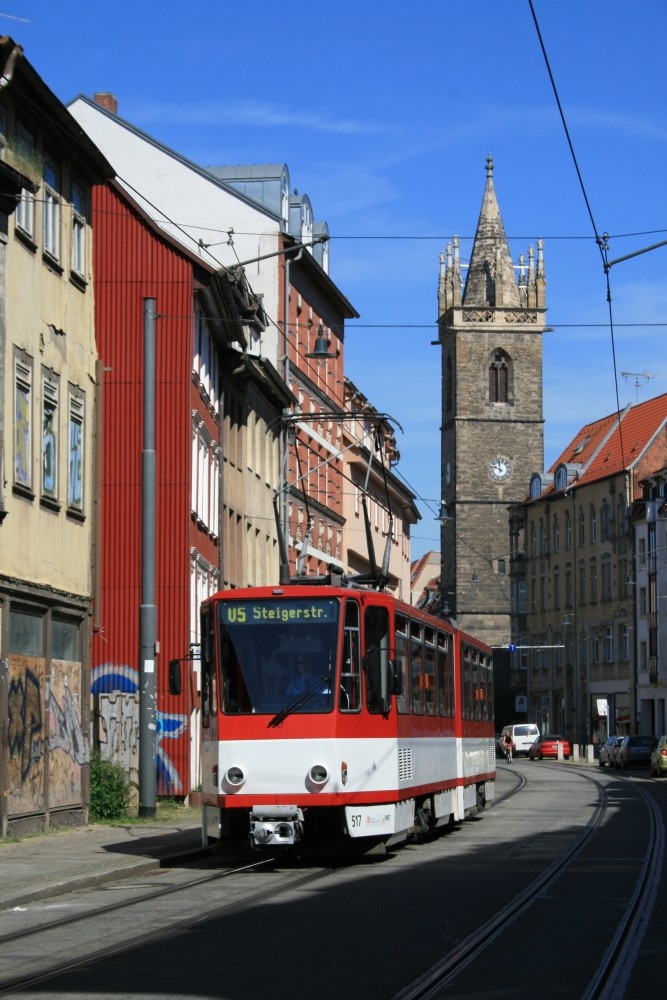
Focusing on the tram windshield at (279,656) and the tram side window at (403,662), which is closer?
the tram windshield at (279,656)

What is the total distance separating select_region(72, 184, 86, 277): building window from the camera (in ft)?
85.1

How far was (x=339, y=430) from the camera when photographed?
235 feet

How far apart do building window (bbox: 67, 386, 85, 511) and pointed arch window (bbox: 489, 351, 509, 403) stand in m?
109

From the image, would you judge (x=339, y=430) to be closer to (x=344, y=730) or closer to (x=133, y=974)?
(x=344, y=730)

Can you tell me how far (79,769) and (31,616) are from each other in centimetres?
326

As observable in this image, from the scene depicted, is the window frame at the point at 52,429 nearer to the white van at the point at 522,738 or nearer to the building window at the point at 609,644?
the white van at the point at 522,738

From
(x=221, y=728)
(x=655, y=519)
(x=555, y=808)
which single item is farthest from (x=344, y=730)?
(x=655, y=519)

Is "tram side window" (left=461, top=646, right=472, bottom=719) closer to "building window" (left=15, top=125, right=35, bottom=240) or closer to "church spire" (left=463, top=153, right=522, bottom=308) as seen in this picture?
"building window" (left=15, top=125, right=35, bottom=240)

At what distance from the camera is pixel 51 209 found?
972 inches

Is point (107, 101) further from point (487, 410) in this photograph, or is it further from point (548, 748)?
point (487, 410)

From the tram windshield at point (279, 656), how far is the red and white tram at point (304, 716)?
0.01 meters

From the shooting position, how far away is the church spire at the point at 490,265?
13512 centimetres

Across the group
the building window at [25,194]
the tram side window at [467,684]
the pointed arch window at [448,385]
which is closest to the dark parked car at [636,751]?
the tram side window at [467,684]

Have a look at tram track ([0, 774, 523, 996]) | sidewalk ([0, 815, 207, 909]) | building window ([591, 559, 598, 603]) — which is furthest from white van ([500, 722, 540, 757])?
tram track ([0, 774, 523, 996])
